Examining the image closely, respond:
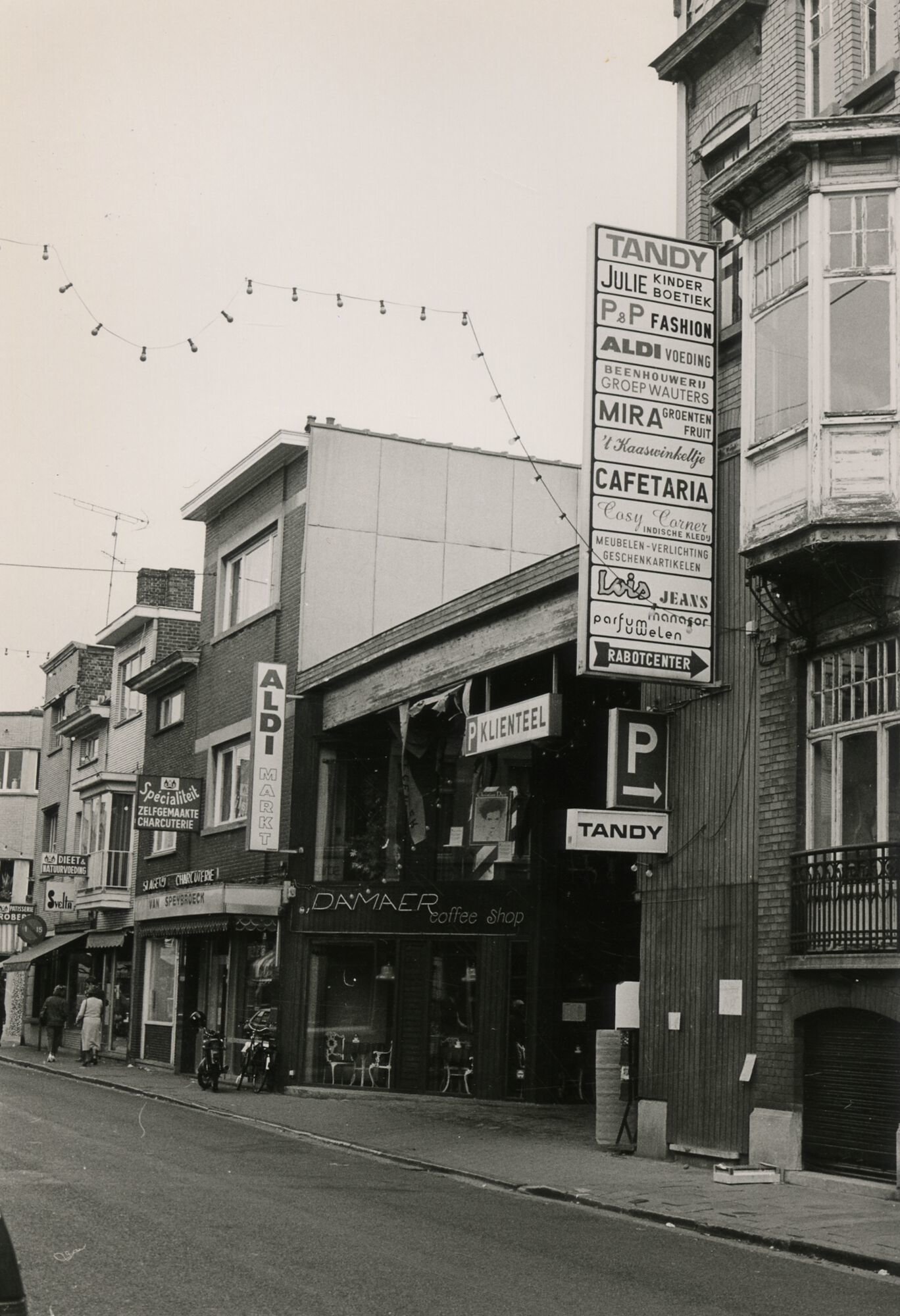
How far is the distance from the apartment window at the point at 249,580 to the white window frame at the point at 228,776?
241 centimetres

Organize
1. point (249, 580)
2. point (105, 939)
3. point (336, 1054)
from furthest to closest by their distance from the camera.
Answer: point (105, 939), point (249, 580), point (336, 1054)

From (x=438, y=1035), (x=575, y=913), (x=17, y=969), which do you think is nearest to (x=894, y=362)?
(x=575, y=913)

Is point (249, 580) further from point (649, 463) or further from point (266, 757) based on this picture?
point (649, 463)

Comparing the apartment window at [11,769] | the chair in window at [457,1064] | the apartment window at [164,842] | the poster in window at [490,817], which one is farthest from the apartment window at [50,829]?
the poster in window at [490,817]

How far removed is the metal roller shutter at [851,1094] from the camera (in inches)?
542

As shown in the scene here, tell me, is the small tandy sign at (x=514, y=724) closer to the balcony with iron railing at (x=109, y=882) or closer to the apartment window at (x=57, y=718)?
the balcony with iron railing at (x=109, y=882)

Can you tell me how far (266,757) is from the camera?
27.2 m

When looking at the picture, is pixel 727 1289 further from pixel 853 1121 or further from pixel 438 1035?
pixel 438 1035

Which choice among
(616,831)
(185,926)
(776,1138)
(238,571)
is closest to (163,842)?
(185,926)

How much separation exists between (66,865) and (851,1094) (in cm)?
3038

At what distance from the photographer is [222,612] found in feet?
105

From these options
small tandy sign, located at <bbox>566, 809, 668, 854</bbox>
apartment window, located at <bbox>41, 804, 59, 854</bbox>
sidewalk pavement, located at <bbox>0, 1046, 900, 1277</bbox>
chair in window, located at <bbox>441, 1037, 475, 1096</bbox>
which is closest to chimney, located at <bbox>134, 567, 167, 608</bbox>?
apartment window, located at <bbox>41, 804, 59, 854</bbox>

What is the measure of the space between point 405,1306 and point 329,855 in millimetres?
18592

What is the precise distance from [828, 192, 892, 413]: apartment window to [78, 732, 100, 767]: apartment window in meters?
32.4
